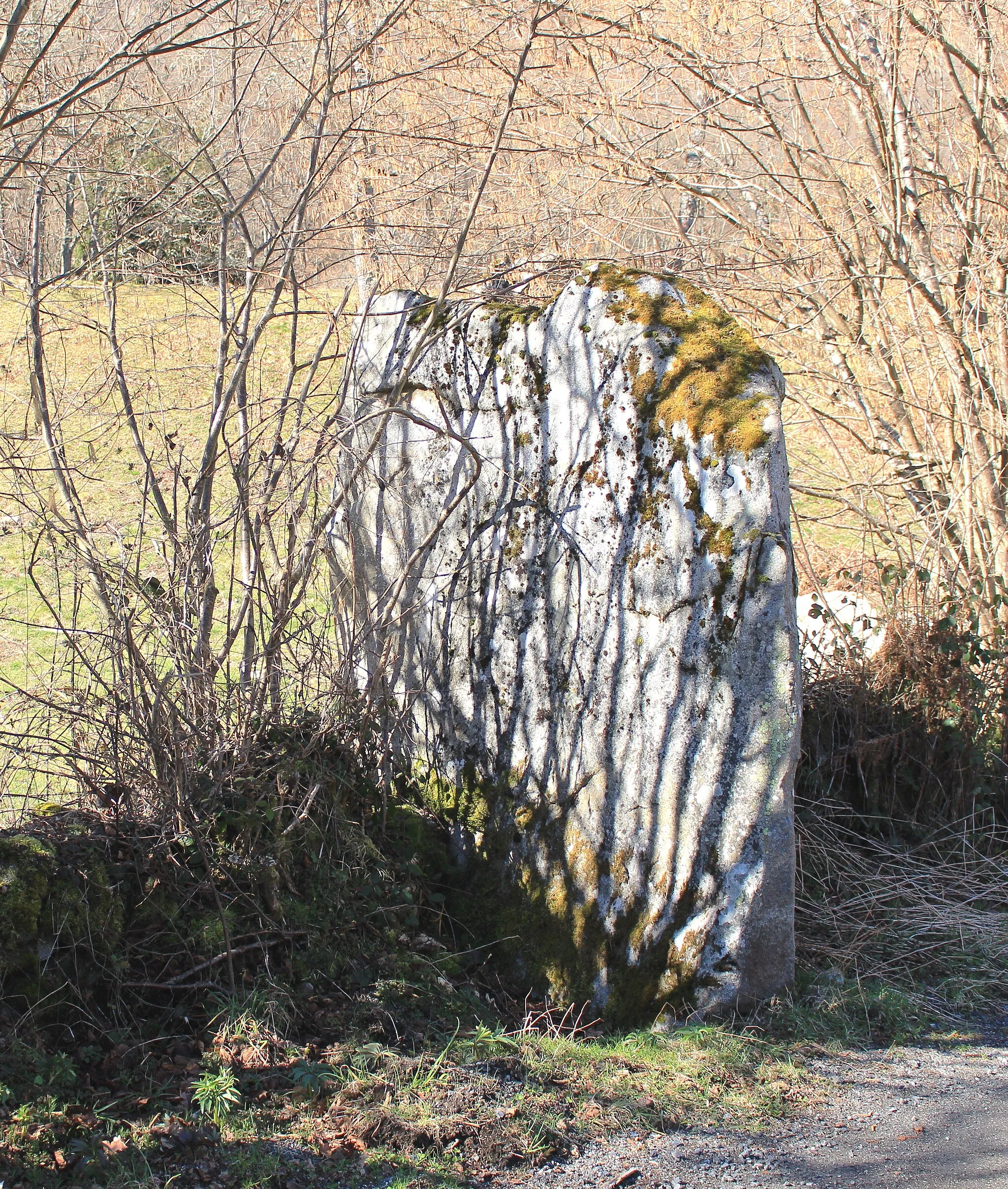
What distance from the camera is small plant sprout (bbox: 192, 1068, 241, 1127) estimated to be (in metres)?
2.86

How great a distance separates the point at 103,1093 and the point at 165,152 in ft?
11.3

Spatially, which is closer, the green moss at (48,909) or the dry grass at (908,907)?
the green moss at (48,909)

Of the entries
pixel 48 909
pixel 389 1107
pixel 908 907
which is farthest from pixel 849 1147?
pixel 48 909

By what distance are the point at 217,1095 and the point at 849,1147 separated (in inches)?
69.1

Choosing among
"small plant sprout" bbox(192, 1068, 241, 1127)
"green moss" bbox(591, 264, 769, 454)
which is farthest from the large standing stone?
"small plant sprout" bbox(192, 1068, 241, 1127)

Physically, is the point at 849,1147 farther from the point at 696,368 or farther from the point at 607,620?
the point at 696,368

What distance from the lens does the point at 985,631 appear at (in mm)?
5742

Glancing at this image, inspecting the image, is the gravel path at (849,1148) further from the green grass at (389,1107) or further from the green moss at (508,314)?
the green moss at (508,314)

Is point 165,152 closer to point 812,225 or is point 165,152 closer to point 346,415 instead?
point 346,415

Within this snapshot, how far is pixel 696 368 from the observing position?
372cm

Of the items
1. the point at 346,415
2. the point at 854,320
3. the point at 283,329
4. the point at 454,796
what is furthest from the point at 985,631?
the point at 283,329

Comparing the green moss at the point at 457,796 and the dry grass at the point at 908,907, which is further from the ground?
the green moss at the point at 457,796

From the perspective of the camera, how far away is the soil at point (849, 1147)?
8.96ft

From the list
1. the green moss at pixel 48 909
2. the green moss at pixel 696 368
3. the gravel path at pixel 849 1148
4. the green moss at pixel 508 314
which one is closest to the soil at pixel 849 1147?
the gravel path at pixel 849 1148
